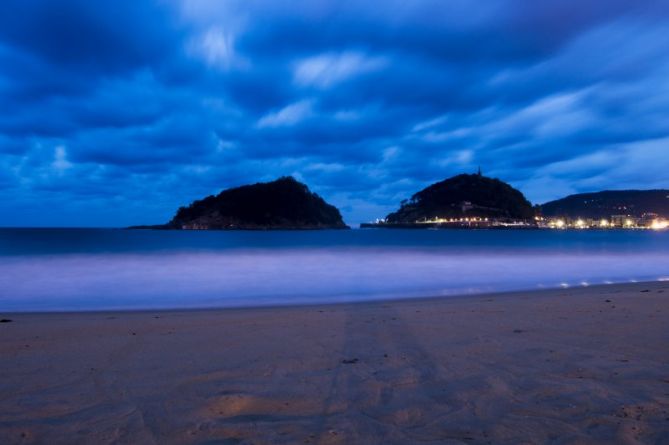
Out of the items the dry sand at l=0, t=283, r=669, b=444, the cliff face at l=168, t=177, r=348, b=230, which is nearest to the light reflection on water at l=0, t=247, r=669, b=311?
the dry sand at l=0, t=283, r=669, b=444

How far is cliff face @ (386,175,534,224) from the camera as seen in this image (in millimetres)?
169000

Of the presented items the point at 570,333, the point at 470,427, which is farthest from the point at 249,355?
the point at 570,333

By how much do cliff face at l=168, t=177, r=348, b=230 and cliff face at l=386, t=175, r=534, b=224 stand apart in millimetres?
52074

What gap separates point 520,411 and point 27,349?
220 inches

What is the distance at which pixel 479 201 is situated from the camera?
174 metres

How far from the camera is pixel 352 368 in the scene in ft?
15.5

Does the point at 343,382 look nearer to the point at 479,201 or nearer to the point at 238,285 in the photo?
the point at 238,285

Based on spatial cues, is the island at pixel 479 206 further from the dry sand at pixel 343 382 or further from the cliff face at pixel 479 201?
the dry sand at pixel 343 382

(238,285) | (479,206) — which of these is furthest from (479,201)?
(238,285)

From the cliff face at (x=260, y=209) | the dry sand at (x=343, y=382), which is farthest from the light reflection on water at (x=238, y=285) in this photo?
the cliff face at (x=260, y=209)

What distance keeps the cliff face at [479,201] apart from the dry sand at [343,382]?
171 metres

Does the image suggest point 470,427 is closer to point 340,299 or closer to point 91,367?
point 91,367

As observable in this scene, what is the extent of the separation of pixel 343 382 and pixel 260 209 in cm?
15284

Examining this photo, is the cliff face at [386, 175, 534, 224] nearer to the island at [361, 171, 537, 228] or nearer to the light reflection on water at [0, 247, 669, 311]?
the island at [361, 171, 537, 228]
